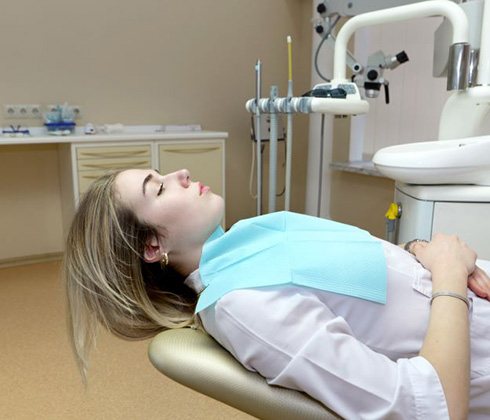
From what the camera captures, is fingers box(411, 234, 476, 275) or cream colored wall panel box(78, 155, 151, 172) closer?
fingers box(411, 234, 476, 275)

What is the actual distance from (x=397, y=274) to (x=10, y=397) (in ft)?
5.24

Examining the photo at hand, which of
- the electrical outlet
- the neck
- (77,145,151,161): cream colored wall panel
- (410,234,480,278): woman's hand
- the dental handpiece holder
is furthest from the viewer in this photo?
the electrical outlet

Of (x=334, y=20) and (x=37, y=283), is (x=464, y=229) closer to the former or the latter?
(x=334, y=20)

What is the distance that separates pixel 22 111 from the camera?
3.16 meters

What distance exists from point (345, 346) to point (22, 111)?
9.95 feet

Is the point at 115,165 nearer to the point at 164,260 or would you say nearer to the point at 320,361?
the point at 164,260

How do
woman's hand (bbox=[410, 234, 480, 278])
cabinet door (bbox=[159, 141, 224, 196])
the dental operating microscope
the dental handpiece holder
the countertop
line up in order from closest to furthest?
woman's hand (bbox=[410, 234, 480, 278]), the dental operating microscope, the dental handpiece holder, the countertop, cabinet door (bbox=[159, 141, 224, 196])

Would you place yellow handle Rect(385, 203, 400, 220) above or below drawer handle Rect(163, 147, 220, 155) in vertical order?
below

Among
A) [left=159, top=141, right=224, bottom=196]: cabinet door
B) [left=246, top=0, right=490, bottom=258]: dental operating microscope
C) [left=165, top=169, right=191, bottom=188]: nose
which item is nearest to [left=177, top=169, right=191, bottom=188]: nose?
[left=165, top=169, right=191, bottom=188]: nose

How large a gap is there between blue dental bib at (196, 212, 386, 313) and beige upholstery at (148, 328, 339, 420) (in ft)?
0.26

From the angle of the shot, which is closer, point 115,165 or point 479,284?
point 479,284

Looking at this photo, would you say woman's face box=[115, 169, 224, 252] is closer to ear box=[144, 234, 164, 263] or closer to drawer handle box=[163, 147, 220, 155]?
ear box=[144, 234, 164, 263]

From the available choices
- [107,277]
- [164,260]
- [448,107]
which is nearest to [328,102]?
[448,107]

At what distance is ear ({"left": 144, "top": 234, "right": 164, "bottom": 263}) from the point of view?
100cm
